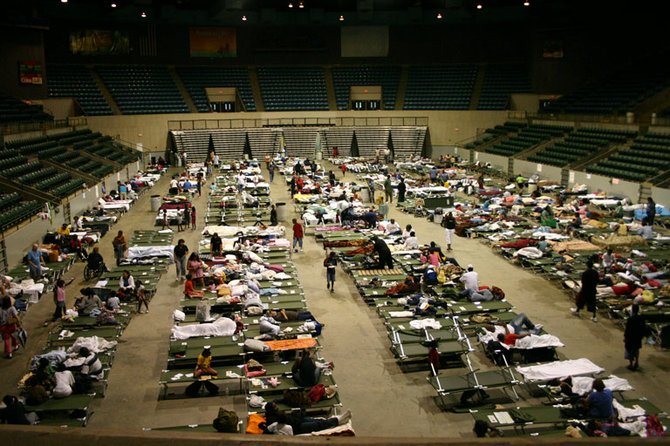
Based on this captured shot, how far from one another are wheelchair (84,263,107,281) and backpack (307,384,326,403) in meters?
10.6

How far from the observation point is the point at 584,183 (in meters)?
32.7

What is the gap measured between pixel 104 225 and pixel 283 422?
17769mm

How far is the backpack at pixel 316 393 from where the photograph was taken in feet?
34.9

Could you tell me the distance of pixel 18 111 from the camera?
38.0 m

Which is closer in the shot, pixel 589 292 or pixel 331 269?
→ pixel 589 292

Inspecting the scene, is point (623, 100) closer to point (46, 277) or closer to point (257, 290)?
point (257, 290)

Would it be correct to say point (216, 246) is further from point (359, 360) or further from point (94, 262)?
point (359, 360)

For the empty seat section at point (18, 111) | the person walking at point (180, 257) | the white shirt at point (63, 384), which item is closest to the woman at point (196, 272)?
the person walking at point (180, 257)

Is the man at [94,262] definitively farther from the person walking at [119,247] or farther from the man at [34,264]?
the man at [34,264]

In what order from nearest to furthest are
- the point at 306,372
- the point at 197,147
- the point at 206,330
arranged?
the point at 306,372 → the point at 206,330 → the point at 197,147

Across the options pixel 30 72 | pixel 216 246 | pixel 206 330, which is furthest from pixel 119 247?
pixel 30 72

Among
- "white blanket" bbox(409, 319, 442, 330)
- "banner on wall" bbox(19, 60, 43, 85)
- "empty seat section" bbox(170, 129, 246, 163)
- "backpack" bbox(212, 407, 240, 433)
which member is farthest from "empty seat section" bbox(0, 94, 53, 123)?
"backpack" bbox(212, 407, 240, 433)

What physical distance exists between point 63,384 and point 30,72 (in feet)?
129

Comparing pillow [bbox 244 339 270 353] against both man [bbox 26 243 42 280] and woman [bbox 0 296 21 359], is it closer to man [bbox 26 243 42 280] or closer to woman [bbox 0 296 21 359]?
woman [bbox 0 296 21 359]
